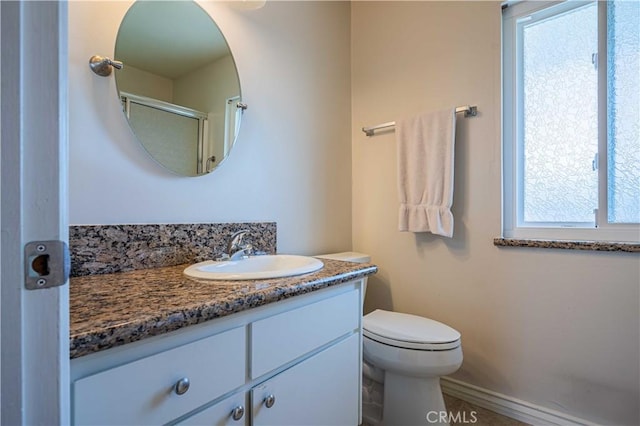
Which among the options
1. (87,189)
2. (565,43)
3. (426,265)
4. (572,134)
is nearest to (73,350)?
(87,189)

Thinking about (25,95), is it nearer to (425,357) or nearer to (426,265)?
(425,357)

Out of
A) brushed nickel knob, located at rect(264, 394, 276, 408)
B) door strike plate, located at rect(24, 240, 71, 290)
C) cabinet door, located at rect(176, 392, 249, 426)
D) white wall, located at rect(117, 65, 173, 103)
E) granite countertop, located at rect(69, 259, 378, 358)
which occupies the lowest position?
brushed nickel knob, located at rect(264, 394, 276, 408)

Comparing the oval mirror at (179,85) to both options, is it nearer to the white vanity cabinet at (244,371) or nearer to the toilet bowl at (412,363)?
the white vanity cabinet at (244,371)

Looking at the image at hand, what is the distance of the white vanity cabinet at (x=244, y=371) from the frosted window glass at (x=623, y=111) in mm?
1160

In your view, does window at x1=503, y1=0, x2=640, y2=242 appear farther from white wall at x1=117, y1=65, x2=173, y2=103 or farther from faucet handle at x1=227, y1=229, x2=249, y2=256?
white wall at x1=117, y1=65, x2=173, y2=103

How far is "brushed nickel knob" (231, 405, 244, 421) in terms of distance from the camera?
692 mm

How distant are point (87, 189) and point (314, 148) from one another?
110 cm

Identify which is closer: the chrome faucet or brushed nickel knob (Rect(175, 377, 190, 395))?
brushed nickel knob (Rect(175, 377, 190, 395))

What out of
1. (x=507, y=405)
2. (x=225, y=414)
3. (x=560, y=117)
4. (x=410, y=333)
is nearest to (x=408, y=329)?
(x=410, y=333)

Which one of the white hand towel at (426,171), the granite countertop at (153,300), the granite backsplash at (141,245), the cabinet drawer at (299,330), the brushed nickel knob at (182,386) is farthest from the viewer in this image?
the white hand towel at (426,171)

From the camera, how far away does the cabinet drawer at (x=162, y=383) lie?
50 centimetres

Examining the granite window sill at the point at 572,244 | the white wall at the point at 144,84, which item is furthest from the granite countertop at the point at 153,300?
the granite window sill at the point at 572,244

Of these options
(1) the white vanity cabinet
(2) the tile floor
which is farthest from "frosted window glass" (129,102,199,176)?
(2) the tile floor

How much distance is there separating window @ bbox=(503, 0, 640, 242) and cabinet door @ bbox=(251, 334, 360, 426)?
1.04m
